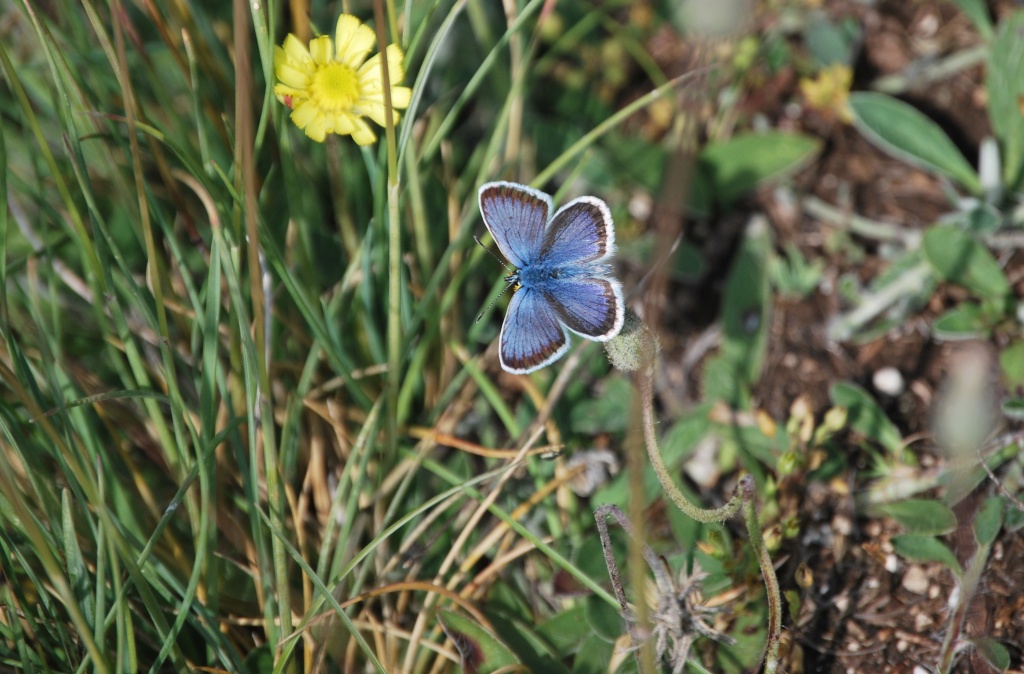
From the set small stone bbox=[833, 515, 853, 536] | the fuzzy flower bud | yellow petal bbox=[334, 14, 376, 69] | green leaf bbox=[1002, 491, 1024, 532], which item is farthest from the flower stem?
green leaf bbox=[1002, 491, 1024, 532]

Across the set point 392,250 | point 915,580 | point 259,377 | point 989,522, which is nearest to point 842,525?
point 915,580

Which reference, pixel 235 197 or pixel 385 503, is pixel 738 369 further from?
pixel 235 197

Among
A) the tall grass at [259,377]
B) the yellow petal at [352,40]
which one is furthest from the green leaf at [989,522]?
the yellow petal at [352,40]

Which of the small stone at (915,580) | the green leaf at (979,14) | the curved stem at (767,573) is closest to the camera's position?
the curved stem at (767,573)

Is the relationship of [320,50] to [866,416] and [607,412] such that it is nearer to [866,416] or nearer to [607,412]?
[607,412]

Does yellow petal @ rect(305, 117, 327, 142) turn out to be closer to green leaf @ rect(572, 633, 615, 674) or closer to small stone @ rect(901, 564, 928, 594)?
green leaf @ rect(572, 633, 615, 674)

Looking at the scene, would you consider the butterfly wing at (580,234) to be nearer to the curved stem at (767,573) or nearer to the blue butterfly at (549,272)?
the blue butterfly at (549,272)
